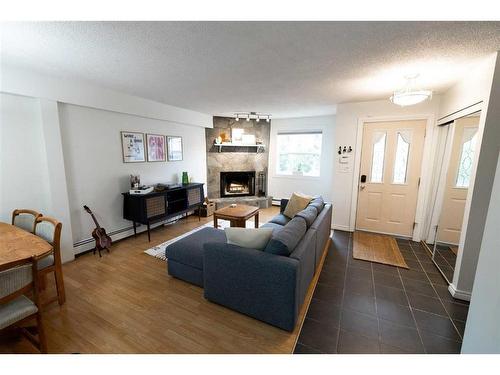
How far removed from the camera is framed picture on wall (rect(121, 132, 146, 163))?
352cm

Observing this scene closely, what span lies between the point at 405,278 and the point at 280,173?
12.5 ft

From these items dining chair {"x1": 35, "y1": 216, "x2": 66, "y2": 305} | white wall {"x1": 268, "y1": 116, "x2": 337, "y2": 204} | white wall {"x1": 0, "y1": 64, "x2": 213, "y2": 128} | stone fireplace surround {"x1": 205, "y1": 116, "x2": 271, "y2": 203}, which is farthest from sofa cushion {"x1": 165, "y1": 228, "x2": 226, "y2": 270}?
white wall {"x1": 268, "y1": 116, "x2": 337, "y2": 204}

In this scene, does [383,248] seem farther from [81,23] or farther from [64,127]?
[64,127]

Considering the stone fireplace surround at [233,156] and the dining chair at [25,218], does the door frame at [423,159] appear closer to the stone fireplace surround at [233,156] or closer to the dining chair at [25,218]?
the stone fireplace surround at [233,156]

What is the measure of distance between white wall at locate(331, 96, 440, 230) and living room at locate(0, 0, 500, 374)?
0.9 inches

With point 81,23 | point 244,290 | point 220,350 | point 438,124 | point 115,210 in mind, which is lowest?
point 220,350

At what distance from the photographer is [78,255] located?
3021 mm

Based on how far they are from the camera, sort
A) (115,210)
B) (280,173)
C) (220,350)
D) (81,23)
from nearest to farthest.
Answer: (81,23)
(220,350)
(115,210)
(280,173)

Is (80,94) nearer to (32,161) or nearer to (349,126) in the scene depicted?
(32,161)

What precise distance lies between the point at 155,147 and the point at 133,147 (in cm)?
45

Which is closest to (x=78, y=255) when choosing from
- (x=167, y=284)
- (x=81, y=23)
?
(x=167, y=284)

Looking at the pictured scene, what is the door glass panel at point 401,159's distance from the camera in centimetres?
357

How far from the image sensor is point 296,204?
354 cm

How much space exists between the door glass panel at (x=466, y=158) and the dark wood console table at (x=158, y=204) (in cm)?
420
